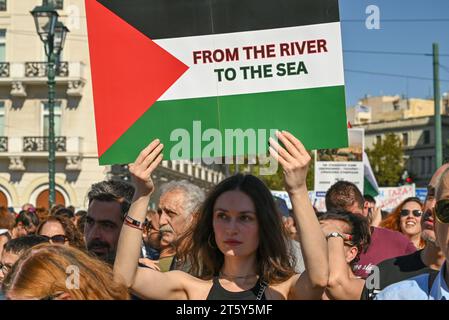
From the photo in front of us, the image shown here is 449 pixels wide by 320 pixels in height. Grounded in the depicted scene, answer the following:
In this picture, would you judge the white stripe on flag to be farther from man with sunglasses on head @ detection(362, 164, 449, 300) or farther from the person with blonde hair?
the person with blonde hair

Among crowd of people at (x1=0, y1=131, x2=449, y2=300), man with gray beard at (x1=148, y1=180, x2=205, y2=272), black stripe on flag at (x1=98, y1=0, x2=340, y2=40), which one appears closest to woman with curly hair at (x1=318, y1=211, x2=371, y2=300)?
crowd of people at (x1=0, y1=131, x2=449, y2=300)

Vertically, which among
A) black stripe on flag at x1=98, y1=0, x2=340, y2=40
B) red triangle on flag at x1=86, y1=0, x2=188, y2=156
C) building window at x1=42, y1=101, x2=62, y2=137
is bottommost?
red triangle on flag at x1=86, y1=0, x2=188, y2=156

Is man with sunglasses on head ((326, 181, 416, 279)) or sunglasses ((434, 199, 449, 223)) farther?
man with sunglasses on head ((326, 181, 416, 279))

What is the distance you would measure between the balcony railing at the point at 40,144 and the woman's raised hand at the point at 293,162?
115ft

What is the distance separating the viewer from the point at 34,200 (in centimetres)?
3825

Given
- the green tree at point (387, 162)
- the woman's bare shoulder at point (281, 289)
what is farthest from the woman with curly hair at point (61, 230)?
the green tree at point (387, 162)

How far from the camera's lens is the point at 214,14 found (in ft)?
12.5

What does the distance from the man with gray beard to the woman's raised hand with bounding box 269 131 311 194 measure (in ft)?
7.23

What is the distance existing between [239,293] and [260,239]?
10.2 inches

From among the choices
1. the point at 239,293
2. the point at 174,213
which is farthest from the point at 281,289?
the point at 174,213

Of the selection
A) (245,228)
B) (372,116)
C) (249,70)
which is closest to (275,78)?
(249,70)

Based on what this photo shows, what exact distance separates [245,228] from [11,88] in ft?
119

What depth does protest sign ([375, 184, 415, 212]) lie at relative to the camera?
17.5 m

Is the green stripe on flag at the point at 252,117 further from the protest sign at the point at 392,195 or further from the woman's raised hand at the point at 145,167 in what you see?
the protest sign at the point at 392,195
